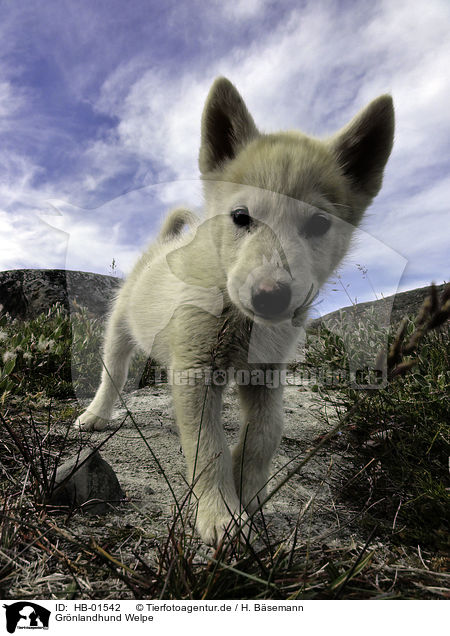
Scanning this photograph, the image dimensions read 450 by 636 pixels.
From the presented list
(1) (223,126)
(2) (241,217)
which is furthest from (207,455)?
(1) (223,126)

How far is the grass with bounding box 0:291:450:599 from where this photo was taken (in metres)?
1.18

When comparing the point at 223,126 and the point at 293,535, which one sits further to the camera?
the point at 223,126

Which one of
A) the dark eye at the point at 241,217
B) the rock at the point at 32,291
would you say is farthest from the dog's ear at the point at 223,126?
the rock at the point at 32,291

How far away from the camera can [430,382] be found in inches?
96.5

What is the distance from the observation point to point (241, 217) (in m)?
1.88

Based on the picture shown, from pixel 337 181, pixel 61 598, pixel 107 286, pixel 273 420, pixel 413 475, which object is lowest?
pixel 61 598

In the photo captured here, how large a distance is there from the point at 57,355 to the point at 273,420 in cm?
231

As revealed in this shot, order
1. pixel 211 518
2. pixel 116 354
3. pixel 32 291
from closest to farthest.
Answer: pixel 211 518
pixel 116 354
pixel 32 291

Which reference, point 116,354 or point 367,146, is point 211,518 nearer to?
point 367,146

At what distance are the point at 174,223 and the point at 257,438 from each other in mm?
1677

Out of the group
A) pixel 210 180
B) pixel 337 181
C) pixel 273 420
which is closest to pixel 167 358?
pixel 273 420

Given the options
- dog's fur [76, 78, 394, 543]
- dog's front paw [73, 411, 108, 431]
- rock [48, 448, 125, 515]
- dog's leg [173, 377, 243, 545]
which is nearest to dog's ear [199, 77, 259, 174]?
dog's fur [76, 78, 394, 543]
